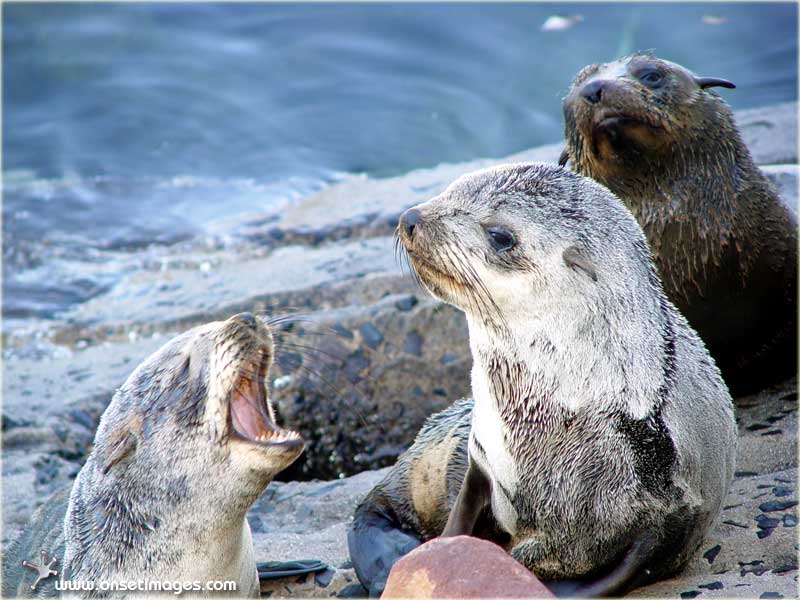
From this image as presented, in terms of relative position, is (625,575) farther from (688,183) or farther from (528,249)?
(688,183)

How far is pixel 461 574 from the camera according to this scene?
11.7 feet

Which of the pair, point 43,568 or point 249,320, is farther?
point 43,568

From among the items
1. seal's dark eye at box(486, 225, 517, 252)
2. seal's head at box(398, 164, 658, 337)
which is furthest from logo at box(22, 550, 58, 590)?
seal's dark eye at box(486, 225, 517, 252)

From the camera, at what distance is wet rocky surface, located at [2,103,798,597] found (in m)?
5.08

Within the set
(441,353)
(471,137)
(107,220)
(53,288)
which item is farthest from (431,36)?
(441,353)

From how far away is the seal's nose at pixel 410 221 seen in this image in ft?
14.5

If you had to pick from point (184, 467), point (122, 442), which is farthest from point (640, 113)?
point (122, 442)

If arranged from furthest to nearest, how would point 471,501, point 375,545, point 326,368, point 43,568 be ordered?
point 326,368 < point 375,545 < point 43,568 < point 471,501

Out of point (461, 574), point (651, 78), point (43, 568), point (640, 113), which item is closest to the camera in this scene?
point (461, 574)

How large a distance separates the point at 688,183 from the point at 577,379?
219 cm

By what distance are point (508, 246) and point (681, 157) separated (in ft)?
6.98

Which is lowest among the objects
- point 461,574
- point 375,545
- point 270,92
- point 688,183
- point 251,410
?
point 270,92

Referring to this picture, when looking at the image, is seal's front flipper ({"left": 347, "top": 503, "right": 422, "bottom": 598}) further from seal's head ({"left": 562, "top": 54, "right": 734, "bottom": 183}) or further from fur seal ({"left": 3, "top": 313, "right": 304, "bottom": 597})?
seal's head ({"left": 562, "top": 54, "right": 734, "bottom": 183})

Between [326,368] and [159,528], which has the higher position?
[159,528]
